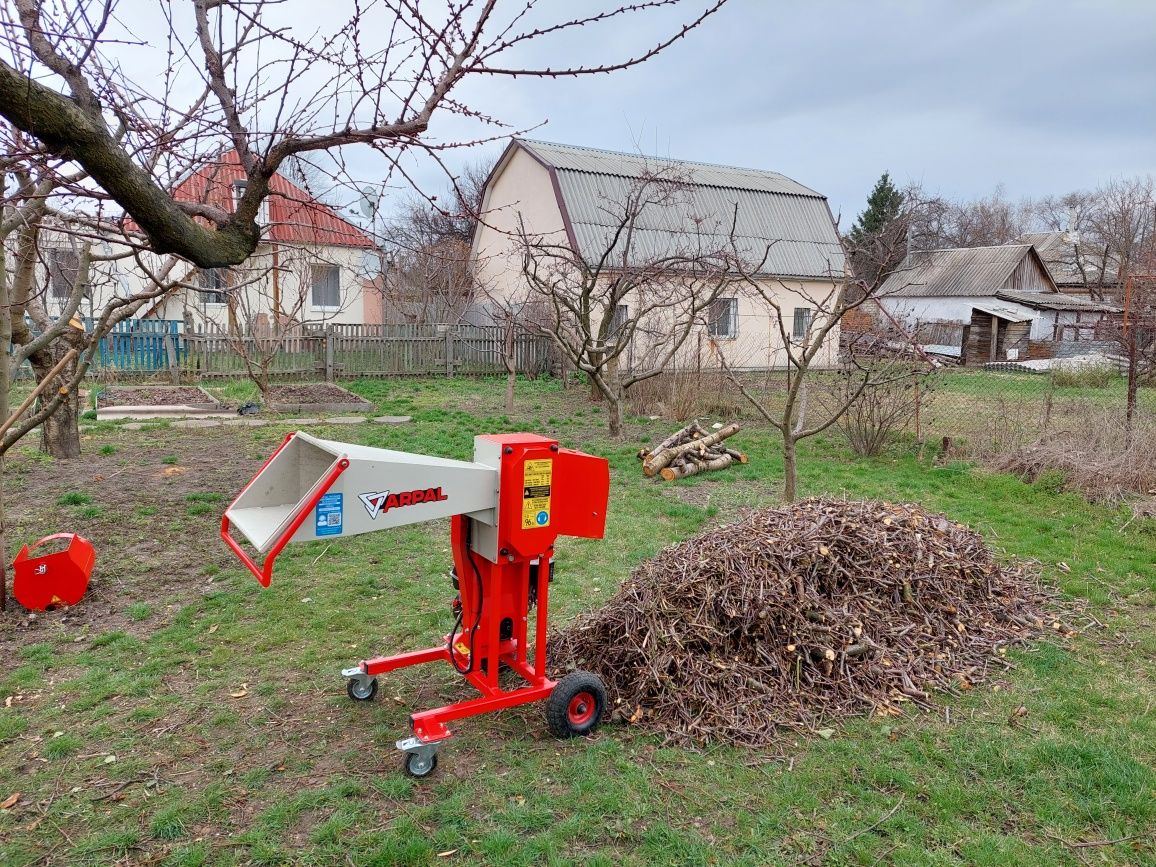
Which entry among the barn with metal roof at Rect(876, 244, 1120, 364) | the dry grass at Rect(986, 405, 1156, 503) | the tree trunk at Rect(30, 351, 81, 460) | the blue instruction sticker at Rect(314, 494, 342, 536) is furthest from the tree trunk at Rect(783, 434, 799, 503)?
the barn with metal roof at Rect(876, 244, 1120, 364)

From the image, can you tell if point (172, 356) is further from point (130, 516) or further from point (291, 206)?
point (291, 206)

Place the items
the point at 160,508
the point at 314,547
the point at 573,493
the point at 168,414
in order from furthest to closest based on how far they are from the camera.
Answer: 1. the point at 168,414
2. the point at 160,508
3. the point at 314,547
4. the point at 573,493

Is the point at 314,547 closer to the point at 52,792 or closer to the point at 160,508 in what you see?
the point at 160,508

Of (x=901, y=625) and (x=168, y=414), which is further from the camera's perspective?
(x=168, y=414)

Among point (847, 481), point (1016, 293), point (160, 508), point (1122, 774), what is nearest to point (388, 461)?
point (1122, 774)

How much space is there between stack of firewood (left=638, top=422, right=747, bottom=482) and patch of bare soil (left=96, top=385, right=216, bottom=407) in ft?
29.4

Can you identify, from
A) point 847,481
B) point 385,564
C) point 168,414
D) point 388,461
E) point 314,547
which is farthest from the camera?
point 168,414

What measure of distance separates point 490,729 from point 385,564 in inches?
102

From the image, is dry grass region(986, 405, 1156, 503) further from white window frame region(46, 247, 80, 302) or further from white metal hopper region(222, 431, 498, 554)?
white window frame region(46, 247, 80, 302)

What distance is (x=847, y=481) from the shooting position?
897 cm

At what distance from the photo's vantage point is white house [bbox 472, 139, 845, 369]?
22562 mm

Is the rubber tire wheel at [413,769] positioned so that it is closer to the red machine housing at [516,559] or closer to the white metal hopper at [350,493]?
the red machine housing at [516,559]

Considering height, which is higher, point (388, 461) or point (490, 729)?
point (388, 461)

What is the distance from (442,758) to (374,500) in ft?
4.01
